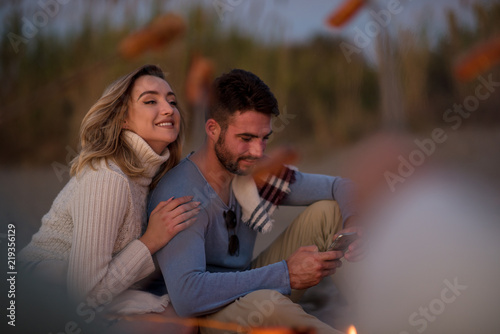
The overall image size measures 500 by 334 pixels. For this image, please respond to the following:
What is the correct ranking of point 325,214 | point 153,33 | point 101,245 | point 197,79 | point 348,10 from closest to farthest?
1. point 101,245
2. point 325,214
3. point 153,33
4. point 348,10
5. point 197,79

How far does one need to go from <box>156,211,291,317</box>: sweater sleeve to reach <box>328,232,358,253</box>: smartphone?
0.61 feet

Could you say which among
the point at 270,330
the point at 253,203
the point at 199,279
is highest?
the point at 253,203

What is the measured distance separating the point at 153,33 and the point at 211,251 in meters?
1.38

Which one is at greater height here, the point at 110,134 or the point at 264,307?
the point at 110,134

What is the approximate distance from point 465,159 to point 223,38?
6.28 feet

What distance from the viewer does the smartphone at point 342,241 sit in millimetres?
1939

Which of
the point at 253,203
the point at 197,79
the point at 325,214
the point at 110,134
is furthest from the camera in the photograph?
the point at 197,79

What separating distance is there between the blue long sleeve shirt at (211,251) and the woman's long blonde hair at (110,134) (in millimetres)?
160

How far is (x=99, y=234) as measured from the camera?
177cm

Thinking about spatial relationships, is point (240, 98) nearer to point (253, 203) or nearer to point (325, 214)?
point (253, 203)

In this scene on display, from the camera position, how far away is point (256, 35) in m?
4.42

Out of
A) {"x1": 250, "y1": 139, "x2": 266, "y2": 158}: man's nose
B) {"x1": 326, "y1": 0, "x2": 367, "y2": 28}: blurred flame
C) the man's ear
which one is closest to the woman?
the man's ear

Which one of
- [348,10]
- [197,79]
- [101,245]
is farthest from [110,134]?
[197,79]

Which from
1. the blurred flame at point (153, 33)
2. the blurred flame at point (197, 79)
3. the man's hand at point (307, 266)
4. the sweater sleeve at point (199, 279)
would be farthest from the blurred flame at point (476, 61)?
the sweater sleeve at point (199, 279)
